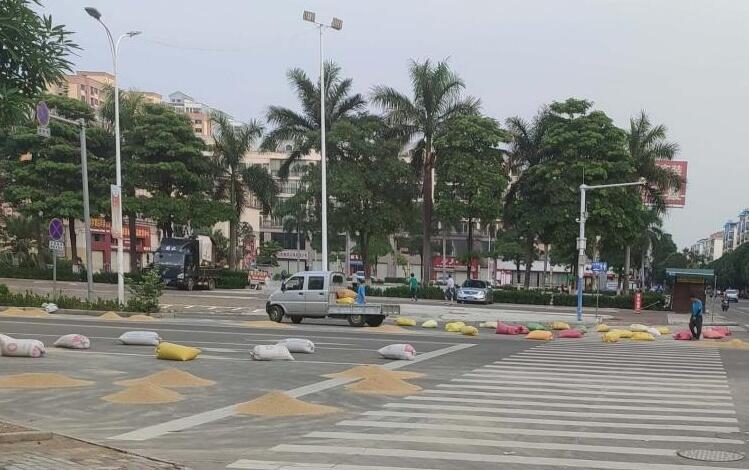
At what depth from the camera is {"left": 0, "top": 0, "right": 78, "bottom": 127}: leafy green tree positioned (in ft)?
20.2

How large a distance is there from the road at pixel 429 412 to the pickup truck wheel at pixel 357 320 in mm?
8000

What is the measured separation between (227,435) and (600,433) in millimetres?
4560

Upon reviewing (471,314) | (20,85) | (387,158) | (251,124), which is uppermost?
(251,124)

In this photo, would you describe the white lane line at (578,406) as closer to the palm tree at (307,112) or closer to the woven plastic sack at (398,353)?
the woven plastic sack at (398,353)

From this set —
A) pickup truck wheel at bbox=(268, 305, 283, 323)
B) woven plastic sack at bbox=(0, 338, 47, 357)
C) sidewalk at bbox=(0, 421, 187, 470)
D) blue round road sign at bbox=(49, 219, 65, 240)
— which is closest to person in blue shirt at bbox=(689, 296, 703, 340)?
pickup truck wheel at bbox=(268, 305, 283, 323)

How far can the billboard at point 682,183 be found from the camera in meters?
48.0

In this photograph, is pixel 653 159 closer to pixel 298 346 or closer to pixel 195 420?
pixel 298 346

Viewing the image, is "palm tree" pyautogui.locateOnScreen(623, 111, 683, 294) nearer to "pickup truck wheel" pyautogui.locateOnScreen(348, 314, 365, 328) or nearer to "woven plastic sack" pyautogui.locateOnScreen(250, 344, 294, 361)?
"pickup truck wheel" pyautogui.locateOnScreen(348, 314, 365, 328)

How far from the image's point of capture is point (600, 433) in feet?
28.2

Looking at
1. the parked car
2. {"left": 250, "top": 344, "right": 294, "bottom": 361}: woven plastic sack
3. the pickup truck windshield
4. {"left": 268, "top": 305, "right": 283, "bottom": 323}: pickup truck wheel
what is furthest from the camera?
the pickup truck windshield

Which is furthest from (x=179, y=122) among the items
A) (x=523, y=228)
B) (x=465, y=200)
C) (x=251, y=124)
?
(x=523, y=228)

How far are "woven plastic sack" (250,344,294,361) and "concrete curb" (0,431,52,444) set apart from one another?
8182mm

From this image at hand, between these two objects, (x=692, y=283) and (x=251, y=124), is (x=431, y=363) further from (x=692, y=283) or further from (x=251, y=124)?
(x=251, y=124)

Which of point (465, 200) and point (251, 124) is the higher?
point (251, 124)
